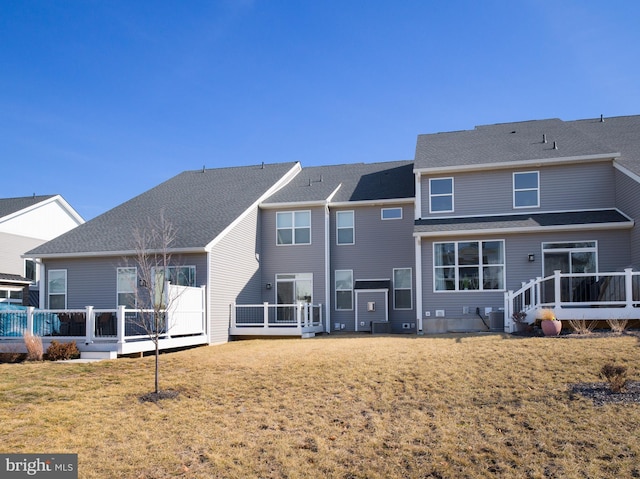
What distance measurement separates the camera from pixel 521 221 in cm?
1939

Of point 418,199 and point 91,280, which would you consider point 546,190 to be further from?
point 91,280

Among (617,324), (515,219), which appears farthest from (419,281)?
(617,324)

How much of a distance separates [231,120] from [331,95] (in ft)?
15.1

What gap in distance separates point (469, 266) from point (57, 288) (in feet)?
49.8

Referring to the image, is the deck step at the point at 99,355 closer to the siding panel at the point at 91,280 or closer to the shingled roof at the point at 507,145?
the siding panel at the point at 91,280

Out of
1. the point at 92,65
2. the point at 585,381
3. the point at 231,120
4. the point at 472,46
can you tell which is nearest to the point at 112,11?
the point at 92,65

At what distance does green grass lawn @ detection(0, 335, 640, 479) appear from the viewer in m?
7.91

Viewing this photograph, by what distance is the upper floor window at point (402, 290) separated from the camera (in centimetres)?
2283

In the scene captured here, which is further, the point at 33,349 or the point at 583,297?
the point at 583,297

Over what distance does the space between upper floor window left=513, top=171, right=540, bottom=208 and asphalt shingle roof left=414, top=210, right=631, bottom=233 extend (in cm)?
50

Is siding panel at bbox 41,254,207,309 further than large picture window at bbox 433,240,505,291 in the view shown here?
Yes

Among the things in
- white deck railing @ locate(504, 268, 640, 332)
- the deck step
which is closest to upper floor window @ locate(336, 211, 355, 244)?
white deck railing @ locate(504, 268, 640, 332)

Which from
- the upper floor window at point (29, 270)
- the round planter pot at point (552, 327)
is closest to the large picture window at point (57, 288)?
the upper floor window at point (29, 270)

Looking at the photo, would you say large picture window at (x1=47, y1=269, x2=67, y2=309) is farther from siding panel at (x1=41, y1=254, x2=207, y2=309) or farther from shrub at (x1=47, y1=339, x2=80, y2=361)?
shrub at (x1=47, y1=339, x2=80, y2=361)
